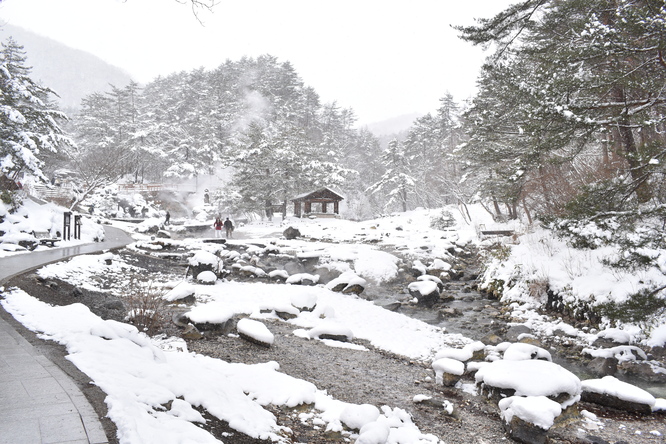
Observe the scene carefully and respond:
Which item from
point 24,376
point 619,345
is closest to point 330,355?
point 24,376

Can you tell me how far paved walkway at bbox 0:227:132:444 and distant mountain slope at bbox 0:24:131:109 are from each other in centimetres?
13986

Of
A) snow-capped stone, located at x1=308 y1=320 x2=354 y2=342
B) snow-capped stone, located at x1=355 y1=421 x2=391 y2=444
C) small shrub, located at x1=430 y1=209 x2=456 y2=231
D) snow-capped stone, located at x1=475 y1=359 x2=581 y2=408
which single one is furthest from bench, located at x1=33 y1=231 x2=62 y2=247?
small shrub, located at x1=430 y1=209 x2=456 y2=231

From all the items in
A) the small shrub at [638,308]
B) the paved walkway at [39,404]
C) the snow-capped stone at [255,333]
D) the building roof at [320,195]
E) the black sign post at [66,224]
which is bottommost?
the snow-capped stone at [255,333]

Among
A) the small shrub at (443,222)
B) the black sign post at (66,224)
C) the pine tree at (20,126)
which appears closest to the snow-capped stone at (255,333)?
the black sign post at (66,224)

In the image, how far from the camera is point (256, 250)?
63.3 ft

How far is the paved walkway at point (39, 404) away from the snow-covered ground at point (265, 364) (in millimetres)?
198

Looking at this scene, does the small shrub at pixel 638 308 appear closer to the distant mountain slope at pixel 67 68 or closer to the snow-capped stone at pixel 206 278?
the snow-capped stone at pixel 206 278

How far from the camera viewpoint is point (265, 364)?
17.5 feet

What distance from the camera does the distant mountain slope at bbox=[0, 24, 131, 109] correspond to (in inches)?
4806

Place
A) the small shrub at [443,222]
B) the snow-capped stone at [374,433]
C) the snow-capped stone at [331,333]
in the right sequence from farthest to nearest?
1. the small shrub at [443,222]
2. the snow-capped stone at [331,333]
3. the snow-capped stone at [374,433]

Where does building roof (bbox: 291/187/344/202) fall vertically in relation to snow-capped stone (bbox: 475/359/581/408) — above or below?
above

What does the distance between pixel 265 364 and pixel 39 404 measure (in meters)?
2.91

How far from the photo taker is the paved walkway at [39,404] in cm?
239

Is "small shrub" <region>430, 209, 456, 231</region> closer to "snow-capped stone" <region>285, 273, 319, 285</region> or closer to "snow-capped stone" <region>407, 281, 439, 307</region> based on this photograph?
"snow-capped stone" <region>285, 273, 319, 285</region>
